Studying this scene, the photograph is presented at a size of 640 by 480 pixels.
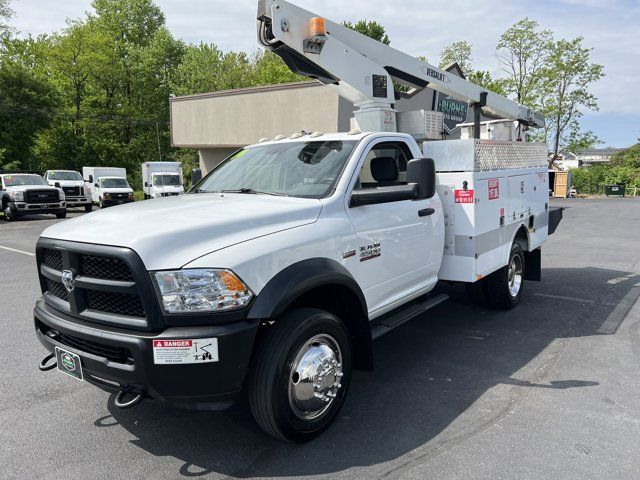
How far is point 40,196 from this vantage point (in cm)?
2012

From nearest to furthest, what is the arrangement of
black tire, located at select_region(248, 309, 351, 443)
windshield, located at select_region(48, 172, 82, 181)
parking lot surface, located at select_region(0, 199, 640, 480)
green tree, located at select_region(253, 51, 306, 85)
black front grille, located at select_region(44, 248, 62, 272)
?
black tire, located at select_region(248, 309, 351, 443)
parking lot surface, located at select_region(0, 199, 640, 480)
black front grille, located at select_region(44, 248, 62, 272)
windshield, located at select_region(48, 172, 82, 181)
green tree, located at select_region(253, 51, 306, 85)

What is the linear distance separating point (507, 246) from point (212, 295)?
4186 mm

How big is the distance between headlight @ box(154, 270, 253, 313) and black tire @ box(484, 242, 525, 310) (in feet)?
13.6

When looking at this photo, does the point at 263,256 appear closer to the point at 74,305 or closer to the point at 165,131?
the point at 74,305

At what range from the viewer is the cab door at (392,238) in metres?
3.73

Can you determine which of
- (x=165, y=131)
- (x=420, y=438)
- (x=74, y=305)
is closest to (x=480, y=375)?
(x=420, y=438)

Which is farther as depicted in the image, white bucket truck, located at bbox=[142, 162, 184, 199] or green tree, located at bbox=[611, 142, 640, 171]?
green tree, located at bbox=[611, 142, 640, 171]

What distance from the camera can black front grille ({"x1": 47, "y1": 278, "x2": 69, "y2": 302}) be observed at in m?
3.15

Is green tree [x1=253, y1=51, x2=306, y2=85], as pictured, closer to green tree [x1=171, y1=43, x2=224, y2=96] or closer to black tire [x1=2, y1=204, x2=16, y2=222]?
green tree [x1=171, y1=43, x2=224, y2=96]

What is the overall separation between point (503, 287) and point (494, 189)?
1.33 metres

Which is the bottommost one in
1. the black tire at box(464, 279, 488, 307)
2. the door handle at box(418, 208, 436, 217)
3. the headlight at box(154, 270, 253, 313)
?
the black tire at box(464, 279, 488, 307)

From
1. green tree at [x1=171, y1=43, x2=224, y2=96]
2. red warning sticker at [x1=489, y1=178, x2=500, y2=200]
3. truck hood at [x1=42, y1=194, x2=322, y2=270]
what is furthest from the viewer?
green tree at [x1=171, y1=43, x2=224, y2=96]

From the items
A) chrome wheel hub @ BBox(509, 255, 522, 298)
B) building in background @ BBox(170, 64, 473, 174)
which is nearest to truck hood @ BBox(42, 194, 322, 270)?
chrome wheel hub @ BBox(509, 255, 522, 298)

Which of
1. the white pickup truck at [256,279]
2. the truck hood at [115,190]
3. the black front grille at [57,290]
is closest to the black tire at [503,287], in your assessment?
the white pickup truck at [256,279]
